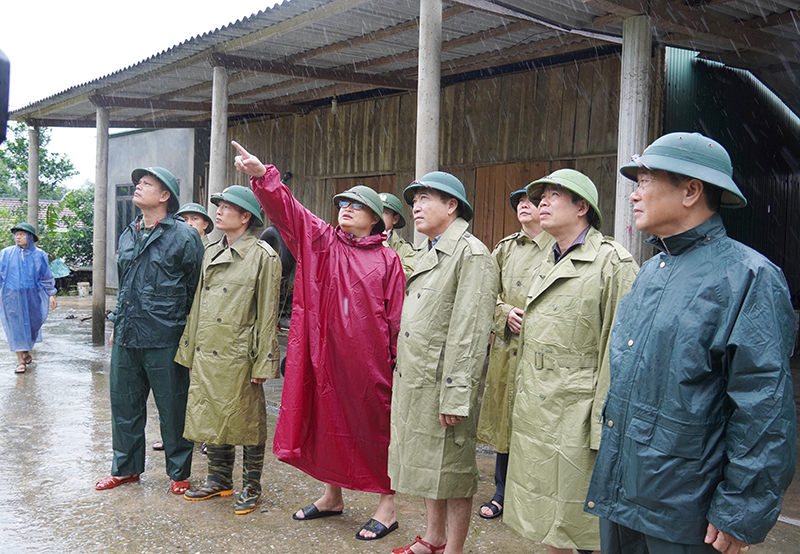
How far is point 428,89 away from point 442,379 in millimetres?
2941

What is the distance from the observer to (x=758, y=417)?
178cm

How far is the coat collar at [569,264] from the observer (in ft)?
9.25

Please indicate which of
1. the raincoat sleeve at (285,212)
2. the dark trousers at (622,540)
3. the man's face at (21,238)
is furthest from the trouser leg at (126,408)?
the man's face at (21,238)

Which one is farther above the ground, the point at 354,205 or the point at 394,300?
the point at 354,205

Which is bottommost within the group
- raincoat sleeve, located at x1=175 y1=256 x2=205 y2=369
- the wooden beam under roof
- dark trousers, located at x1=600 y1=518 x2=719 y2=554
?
dark trousers, located at x1=600 y1=518 x2=719 y2=554

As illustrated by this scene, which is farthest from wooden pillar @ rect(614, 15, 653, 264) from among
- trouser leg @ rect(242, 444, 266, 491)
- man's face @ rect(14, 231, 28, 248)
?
man's face @ rect(14, 231, 28, 248)

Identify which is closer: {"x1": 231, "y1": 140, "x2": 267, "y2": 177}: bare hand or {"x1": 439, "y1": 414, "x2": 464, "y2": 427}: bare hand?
{"x1": 439, "y1": 414, "x2": 464, "y2": 427}: bare hand

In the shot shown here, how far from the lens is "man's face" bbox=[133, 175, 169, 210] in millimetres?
4312

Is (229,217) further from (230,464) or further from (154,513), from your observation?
(154,513)

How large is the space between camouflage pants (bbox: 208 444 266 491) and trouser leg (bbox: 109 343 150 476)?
1.70 feet

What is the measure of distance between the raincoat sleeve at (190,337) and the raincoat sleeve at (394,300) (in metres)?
1.22

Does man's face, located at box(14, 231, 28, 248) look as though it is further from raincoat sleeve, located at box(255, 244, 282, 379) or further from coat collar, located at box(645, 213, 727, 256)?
coat collar, located at box(645, 213, 727, 256)

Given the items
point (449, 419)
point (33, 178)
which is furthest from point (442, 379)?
point (33, 178)

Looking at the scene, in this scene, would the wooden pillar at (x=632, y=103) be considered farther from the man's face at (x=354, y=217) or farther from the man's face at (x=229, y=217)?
the man's face at (x=229, y=217)
